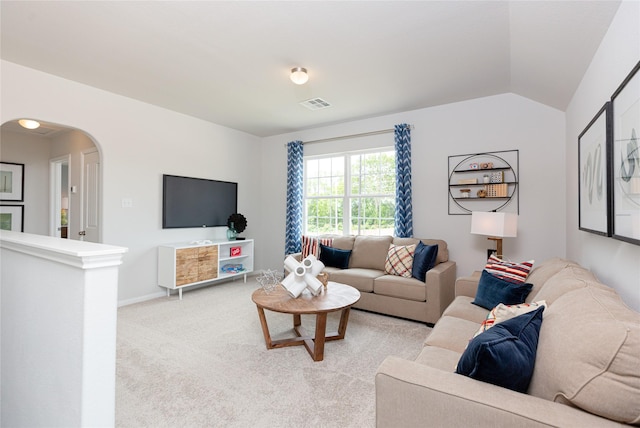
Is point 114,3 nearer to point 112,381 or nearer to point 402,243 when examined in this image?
point 112,381

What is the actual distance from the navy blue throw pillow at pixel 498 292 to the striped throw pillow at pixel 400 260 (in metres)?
1.14

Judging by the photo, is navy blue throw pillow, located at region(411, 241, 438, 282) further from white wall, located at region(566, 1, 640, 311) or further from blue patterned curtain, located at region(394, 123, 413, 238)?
white wall, located at region(566, 1, 640, 311)

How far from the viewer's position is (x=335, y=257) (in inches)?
167

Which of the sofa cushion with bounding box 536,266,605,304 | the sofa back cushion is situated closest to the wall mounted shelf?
the sofa back cushion

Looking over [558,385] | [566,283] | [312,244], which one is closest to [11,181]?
[312,244]

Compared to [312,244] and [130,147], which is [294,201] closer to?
[312,244]

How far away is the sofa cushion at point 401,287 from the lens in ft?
10.9

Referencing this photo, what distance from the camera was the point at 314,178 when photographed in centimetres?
543

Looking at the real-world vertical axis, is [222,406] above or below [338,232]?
below

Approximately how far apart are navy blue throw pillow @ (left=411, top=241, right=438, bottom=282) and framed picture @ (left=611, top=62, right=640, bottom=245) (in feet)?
6.46

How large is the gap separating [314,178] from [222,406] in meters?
4.02

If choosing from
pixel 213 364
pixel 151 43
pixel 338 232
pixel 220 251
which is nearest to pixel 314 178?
pixel 338 232

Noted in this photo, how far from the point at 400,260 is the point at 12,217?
5994mm

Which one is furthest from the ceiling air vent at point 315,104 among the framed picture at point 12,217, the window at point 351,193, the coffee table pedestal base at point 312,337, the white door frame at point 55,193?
the framed picture at point 12,217
